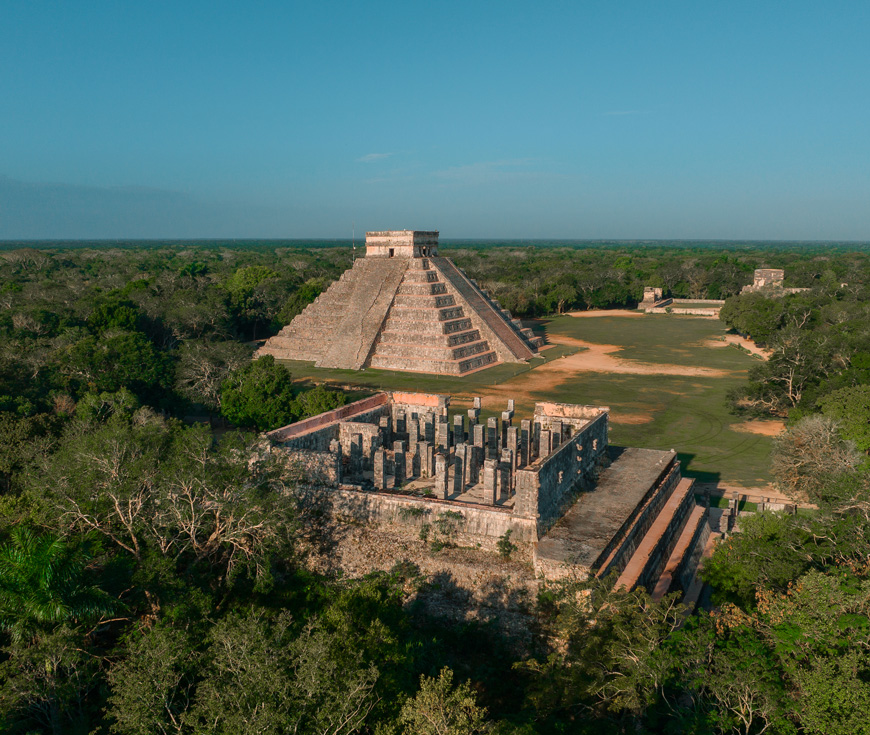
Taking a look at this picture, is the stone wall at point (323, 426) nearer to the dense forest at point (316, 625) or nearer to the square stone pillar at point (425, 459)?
the dense forest at point (316, 625)

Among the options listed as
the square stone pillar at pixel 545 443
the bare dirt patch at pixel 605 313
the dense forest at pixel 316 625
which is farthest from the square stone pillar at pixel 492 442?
the bare dirt patch at pixel 605 313

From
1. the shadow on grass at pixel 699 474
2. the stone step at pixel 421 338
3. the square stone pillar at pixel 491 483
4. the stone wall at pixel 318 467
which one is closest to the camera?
the square stone pillar at pixel 491 483

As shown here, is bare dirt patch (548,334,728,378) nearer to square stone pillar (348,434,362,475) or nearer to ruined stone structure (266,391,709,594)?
ruined stone structure (266,391,709,594)

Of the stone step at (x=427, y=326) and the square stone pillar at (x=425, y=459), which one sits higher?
the stone step at (x=427, y=326)

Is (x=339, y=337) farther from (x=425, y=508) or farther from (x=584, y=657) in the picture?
(x=584, y=657)

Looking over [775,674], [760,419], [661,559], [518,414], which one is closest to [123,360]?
[518,414]

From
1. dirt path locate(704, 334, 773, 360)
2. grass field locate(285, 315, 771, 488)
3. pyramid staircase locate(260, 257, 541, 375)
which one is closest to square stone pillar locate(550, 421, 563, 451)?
grass field locate(285, 315, 771, 488)

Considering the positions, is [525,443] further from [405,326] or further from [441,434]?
[405,326]

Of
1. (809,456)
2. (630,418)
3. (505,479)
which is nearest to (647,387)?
(630,418)
